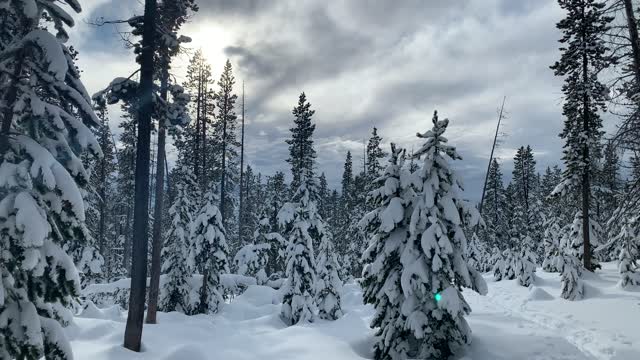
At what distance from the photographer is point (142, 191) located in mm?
12555

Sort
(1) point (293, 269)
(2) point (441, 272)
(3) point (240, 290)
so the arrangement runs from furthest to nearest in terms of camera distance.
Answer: (3) point (240, 290) → (1) point (293, 269) → (2) point (441, 272)

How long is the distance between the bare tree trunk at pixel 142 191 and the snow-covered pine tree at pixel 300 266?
44.2 ft

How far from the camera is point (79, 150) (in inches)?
311

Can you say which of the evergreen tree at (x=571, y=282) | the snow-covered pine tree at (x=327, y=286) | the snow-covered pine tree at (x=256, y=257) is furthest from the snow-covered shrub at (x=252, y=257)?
the evergreen tree at (x=571, y=282)

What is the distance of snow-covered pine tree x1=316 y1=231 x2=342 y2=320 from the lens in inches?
1030

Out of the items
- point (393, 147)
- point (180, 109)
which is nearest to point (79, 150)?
point (180, 109)

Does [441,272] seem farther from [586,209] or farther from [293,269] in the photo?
[586,209]

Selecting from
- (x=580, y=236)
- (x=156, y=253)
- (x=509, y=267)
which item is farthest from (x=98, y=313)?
(x=580, y=236)

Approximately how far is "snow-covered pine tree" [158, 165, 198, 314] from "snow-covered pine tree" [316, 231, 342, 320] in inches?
315

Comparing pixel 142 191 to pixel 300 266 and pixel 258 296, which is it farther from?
pixel 258 296

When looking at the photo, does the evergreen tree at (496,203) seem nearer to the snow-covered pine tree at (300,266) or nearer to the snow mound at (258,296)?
the snow mound at (258,296)

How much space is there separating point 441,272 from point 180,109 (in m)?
9.48

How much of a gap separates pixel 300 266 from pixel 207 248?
593cm

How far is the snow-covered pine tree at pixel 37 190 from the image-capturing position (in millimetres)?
6016
